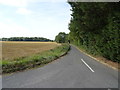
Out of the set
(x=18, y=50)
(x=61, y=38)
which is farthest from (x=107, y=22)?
(x=61, y=38)

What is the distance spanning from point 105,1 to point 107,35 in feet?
10.8

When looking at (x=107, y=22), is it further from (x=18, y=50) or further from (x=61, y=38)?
(x=61, y=38)

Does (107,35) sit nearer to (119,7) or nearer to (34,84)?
(119,7)

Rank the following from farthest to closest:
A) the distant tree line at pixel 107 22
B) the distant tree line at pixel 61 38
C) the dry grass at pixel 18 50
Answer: the distant tree line at pixel 61 38, the dry grass at pixel 18 50, the distant tree line at pixel 107 22

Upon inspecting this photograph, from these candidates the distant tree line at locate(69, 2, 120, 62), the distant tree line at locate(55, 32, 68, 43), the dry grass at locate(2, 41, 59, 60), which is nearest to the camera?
the distant tree line at locate(69, 2, 120, 62)

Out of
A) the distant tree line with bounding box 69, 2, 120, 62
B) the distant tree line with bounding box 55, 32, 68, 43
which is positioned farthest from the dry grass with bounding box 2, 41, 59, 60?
the distant tree line with bounding box 55, 32, 68, 43

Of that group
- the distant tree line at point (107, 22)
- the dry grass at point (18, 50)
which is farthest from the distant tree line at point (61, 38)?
the distant tree line at point (107, 22)

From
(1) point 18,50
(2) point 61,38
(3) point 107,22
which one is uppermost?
(3) point 107,22

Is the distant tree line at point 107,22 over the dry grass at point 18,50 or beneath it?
over

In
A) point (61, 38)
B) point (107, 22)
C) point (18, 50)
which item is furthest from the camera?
point (61, 38)

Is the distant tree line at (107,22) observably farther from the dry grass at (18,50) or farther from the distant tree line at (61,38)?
the distant tree line at (61,38)

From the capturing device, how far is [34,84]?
9180mm

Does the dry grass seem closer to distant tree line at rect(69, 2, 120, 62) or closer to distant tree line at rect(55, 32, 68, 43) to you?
distant tree line at rect(69, 2, 120, 62)

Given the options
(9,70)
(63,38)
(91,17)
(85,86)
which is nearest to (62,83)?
(85,86)
